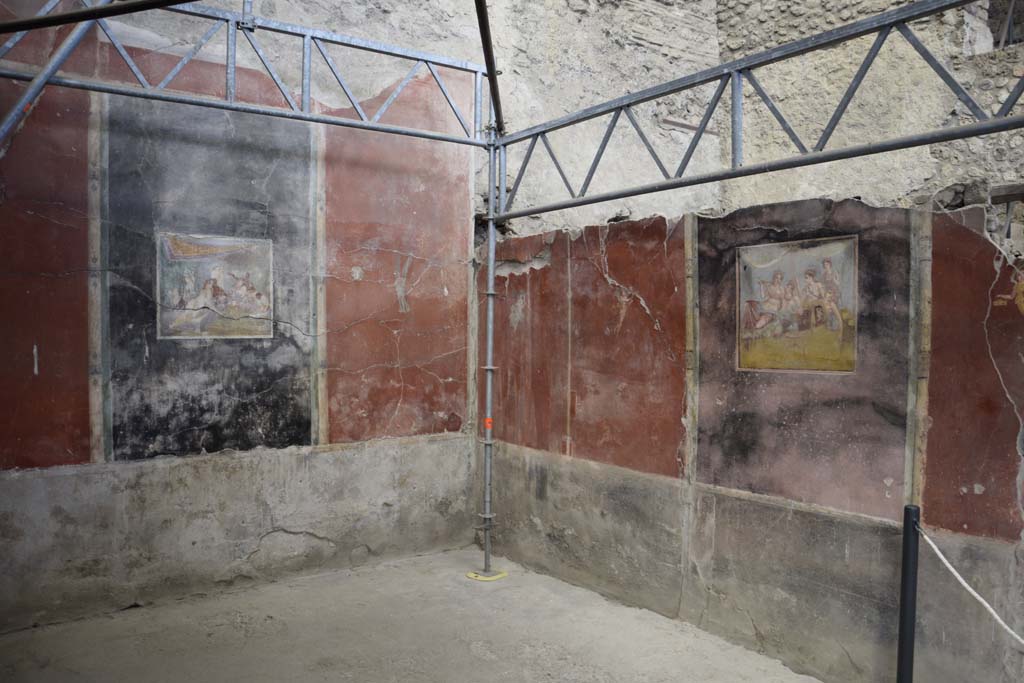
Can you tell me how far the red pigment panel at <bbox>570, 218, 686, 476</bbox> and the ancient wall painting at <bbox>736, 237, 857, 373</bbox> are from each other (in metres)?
0.44

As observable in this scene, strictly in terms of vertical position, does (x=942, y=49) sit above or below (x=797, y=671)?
above

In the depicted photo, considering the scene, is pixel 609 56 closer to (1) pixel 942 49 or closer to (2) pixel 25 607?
(1) pixel 942 49

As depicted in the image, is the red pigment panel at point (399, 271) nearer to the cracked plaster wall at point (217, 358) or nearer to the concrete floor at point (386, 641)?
the cracked plaster wall at point (217, 358)

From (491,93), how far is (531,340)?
5.84ft

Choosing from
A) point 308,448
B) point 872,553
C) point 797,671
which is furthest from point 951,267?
point 308,448

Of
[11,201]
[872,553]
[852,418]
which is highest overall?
[11,201]

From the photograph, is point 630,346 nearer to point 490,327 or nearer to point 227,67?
point 490,327

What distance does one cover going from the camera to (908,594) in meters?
2.98

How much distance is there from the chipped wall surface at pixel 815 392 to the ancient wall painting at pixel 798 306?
4 cm

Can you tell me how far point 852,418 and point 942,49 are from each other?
5.74 meters

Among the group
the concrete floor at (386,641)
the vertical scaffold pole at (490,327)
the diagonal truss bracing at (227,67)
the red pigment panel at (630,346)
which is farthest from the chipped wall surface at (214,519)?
the diagonal truss bracing at (227,67)

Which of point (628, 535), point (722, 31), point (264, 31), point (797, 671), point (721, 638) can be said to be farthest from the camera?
point (722, 31)

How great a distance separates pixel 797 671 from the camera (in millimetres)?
3645

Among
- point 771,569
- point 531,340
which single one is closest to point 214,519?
point 531,340
